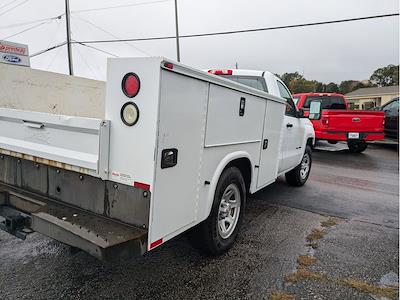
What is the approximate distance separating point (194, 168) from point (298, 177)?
14.6 feet

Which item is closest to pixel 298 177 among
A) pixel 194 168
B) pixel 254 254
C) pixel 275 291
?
pixel 254 254

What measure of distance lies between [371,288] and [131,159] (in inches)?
98.1

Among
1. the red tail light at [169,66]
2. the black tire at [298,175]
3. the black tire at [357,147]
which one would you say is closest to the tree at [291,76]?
the black tire at [357,147]

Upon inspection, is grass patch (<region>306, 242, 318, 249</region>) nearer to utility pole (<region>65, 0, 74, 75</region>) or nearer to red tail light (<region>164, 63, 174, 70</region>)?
red tail light (<region>164, 63, 174, 70</region>)

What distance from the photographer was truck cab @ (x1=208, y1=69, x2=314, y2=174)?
15.5 feet

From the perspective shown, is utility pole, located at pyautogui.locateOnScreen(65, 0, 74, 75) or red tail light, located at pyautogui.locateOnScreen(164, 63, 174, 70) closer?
red tail light, located at pyautogui.locateOnScreen(164, 63, 174, 70)

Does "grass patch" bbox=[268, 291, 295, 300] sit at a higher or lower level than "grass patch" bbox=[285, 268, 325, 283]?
lower

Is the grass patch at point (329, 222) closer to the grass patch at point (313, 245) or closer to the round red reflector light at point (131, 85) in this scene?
the grass patch at point (313, 245)

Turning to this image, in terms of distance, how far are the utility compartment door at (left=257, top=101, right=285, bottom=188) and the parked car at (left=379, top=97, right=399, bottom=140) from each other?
35.7ft

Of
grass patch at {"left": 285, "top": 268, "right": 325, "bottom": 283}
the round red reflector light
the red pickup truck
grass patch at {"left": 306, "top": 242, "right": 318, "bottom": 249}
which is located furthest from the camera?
the red pickup truck

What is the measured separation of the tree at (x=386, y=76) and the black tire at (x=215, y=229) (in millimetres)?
71454

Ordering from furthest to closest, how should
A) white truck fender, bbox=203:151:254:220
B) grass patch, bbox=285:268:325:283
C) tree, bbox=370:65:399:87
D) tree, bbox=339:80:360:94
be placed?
tree, bbox=339:80:360:94, tree, bbox=370:65:399:87, grass patch, bbox=285:268:325:283, white truck fender, bbox=203:151:254:220

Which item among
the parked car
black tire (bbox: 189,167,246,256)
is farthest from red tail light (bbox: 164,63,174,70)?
the parked car

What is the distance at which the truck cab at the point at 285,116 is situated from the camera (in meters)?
4.74
